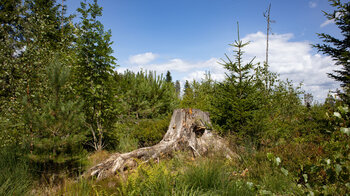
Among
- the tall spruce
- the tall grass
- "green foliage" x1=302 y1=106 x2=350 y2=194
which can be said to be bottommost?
the tall grass

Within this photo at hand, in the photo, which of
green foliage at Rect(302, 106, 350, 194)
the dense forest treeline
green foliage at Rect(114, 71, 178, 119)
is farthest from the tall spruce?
green foliage at Rect(302, 106, 350, 194)

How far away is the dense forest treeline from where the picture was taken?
2.80 m

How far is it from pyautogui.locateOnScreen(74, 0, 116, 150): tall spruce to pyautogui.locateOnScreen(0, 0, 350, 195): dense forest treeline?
0.03 m

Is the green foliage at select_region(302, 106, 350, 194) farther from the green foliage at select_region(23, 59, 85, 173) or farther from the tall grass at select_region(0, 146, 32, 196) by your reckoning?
the tall grass at select_region(0, 146, 32, 196)

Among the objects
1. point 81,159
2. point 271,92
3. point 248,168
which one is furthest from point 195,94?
point 81,159

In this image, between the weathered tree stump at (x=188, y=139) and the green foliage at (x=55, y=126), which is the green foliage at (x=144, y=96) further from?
the green foliage at (x=55, y=126)

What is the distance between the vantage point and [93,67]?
188 inches

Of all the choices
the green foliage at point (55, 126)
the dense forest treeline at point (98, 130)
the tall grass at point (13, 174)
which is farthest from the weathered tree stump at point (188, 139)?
the tall grass at point (13, 174)

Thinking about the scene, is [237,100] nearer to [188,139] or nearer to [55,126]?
[188,139]

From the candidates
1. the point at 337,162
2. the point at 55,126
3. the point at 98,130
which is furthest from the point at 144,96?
the point at 337,162

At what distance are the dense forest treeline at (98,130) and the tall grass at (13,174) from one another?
0.02 m

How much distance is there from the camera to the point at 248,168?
411cm

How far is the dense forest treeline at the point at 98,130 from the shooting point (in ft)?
9.18

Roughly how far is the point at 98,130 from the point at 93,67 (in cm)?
190
